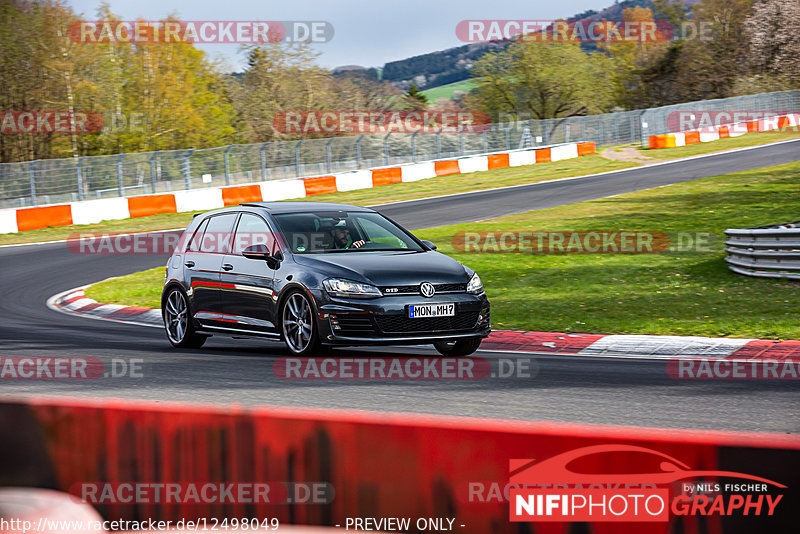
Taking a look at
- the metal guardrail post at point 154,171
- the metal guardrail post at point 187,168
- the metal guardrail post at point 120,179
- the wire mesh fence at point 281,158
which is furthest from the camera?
the metal guardrail post at point 187,168

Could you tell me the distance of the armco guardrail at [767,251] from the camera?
12867mm

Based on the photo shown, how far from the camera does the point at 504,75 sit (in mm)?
74750

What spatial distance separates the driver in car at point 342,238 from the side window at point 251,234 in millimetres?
655

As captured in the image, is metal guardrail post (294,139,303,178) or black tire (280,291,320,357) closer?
black tire (280,291,320,357)

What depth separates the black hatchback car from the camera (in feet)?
31.2

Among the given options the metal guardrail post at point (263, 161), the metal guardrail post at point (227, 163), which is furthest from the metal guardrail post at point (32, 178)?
the metal guardrail post at point (263, 161)

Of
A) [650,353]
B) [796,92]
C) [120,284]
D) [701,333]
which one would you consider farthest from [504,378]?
[796,92]

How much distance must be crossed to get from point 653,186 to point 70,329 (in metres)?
19.4

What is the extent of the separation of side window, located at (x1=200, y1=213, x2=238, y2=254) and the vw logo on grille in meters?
2.62

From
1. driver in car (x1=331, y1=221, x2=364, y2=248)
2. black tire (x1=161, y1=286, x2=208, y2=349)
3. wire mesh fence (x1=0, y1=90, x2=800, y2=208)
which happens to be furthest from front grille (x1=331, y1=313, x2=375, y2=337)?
wire mesh fence (x1=0, y1=90, x2=800, y2=208)

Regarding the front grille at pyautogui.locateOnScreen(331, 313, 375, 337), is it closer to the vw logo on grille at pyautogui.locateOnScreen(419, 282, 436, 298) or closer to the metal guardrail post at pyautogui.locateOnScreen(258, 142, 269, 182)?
the vw logo on grille at pyautogui.locateOnScreen(419, 282, 436, 298)

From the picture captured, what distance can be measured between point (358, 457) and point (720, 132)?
146ft

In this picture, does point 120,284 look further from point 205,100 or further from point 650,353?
point 205,100

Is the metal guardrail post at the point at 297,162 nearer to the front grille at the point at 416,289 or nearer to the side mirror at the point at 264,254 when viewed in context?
the side mirror at the point at 264,254
